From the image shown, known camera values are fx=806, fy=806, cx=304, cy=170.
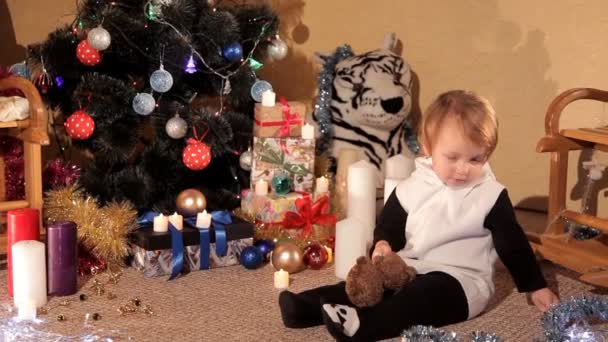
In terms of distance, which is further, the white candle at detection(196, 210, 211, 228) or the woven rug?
the white candle at detection(196, 210, 211, 228)

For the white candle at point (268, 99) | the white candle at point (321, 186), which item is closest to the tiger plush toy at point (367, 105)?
the white candle at point (321, 186)

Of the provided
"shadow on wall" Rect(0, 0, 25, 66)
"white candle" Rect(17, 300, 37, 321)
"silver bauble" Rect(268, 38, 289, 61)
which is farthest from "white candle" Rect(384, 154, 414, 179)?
"shadow on wall" Rect(0, 0, 25, 66)

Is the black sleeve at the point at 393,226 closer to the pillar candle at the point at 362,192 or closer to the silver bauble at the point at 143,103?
the pillar candle at the point at 362,192

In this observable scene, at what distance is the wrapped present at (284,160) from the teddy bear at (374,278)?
0.71 metres

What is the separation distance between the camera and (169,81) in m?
2.12

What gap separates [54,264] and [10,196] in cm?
55

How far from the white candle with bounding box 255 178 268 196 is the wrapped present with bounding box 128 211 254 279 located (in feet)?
0.38

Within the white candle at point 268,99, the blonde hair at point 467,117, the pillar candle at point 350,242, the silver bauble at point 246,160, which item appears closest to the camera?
the blonde hair at point 467,117

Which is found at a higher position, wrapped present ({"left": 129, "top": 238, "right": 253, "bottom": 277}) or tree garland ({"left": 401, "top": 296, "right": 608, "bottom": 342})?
wrapped present ({"left": 129, "top": 238, "right": 253, "bottom": 277})

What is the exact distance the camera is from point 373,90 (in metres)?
2.66

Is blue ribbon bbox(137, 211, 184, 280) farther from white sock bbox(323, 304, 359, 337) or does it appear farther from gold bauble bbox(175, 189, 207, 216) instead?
white sock bbox(323, 304, 359, 337)

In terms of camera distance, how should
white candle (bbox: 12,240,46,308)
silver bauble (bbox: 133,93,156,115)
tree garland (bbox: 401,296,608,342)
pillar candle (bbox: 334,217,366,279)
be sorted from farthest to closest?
silver bauble (bbox: 133,93,156,115), pillar candle (bbox: 334,217,366,279), white candle (bbox: 12,240,46,308), tree garland (bbox: 401,296,608,342)

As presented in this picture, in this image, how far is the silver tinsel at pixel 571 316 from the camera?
1506 mm

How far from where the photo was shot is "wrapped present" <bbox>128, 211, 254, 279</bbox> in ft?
6.40
